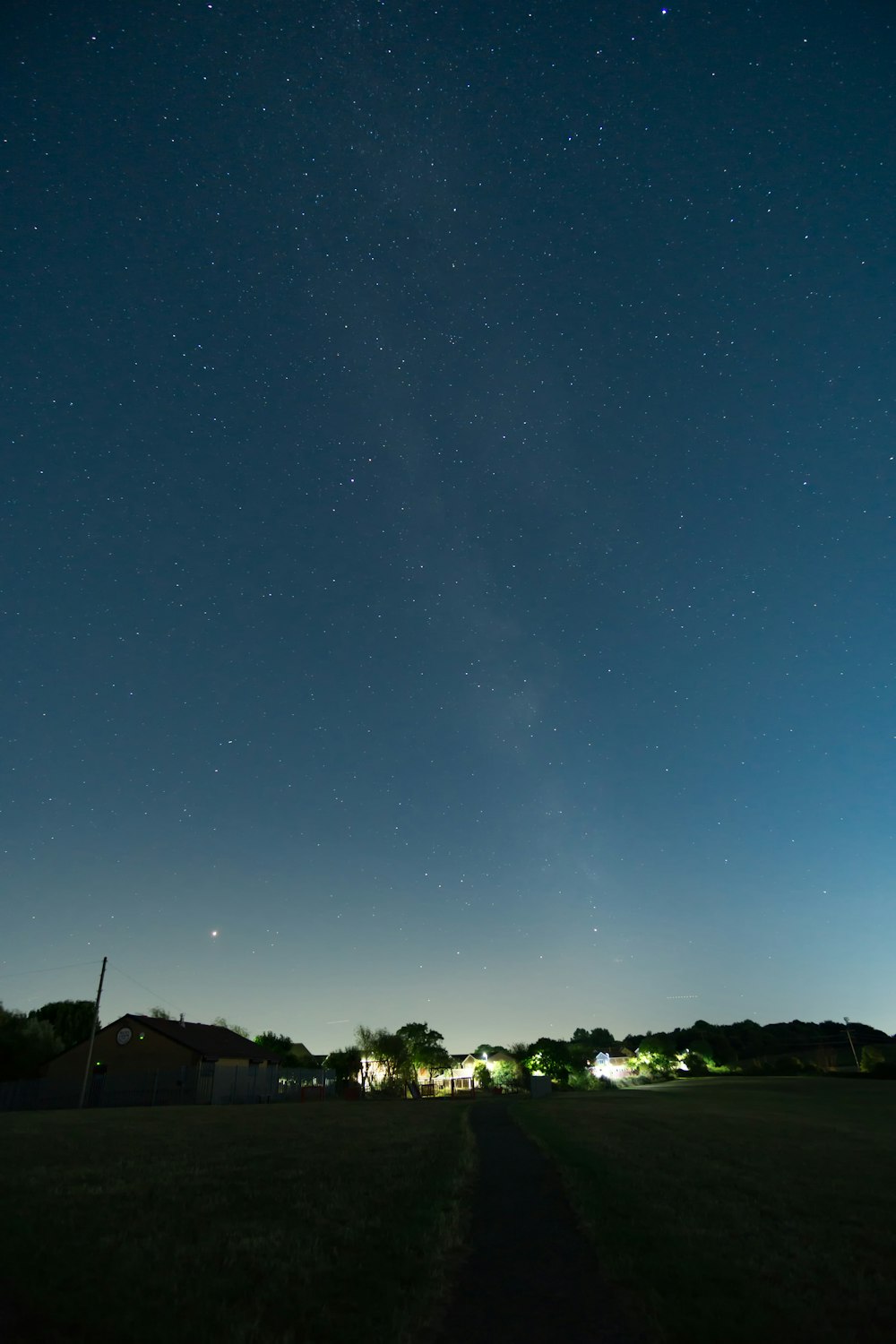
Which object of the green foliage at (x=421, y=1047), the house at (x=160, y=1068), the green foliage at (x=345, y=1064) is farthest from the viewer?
the green foliage at (x=421, y=1047)

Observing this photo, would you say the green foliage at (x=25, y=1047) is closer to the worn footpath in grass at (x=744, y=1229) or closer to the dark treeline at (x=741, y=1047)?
the worn footpath in grass at (x=744, y=1229)

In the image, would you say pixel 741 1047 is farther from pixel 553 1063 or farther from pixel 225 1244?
pixel 225 1244

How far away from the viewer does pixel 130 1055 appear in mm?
63625

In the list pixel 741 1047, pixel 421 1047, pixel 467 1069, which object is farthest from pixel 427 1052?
pixel 741 1047

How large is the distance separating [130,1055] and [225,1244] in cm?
6688

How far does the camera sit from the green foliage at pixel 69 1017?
283 feet

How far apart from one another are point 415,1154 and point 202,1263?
13.3 m

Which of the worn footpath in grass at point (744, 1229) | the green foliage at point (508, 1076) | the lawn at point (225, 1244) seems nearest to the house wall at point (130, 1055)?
the lawn at point (225, 1244)

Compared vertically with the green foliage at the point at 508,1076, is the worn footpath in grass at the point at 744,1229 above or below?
Result: below

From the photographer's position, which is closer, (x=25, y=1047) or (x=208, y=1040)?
(x=25, y=1047)

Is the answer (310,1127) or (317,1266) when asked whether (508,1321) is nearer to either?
(317,1266)

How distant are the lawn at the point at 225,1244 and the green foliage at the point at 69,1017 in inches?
3273

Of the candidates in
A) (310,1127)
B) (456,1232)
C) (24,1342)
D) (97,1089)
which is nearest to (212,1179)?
(456,1232)

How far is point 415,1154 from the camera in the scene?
19.3m
